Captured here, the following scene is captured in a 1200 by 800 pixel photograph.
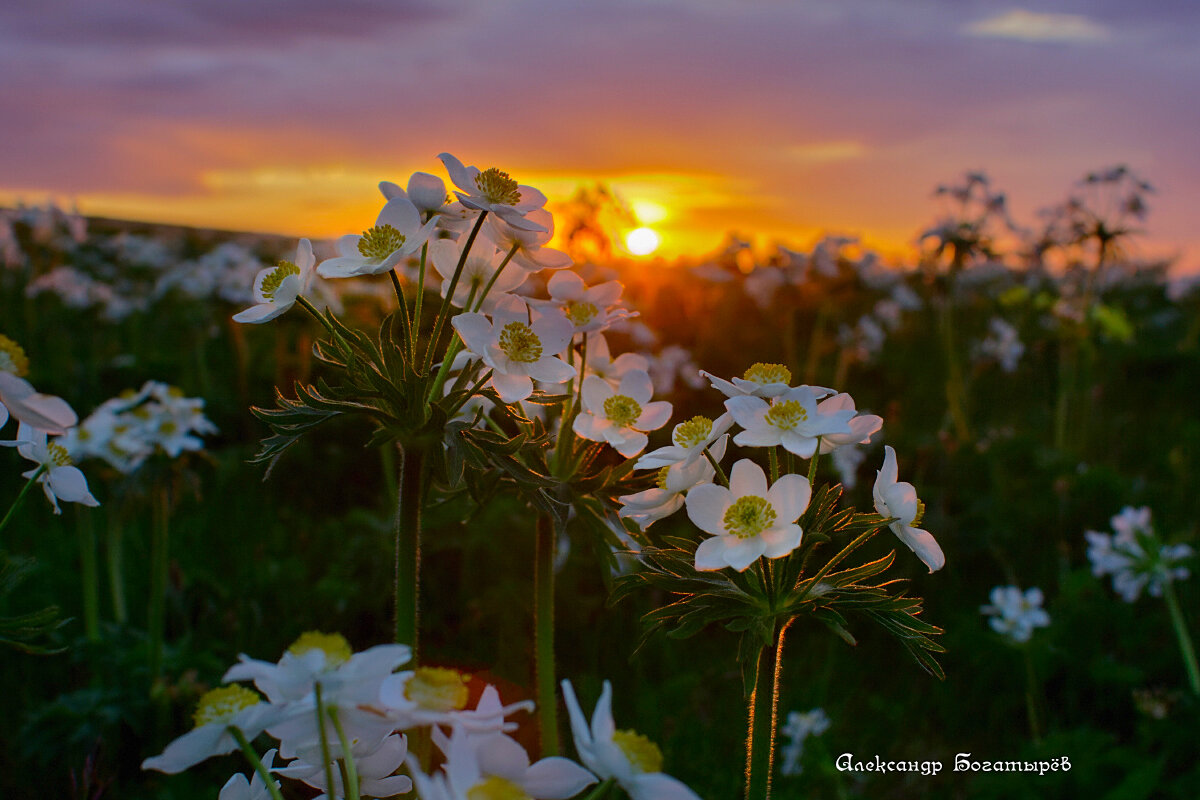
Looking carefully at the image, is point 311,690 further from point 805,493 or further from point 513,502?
point 513,502

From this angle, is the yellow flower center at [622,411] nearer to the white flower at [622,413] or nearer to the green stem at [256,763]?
the white flower at [622,413]

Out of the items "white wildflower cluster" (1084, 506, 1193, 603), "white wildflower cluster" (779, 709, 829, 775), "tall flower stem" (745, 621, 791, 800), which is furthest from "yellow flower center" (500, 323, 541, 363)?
"white wildflower cluster" (1084, 506, 1193, 603)

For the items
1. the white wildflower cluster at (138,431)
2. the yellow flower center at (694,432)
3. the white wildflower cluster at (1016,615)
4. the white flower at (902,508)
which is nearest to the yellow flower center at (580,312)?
the yellow flower center at (694,432)

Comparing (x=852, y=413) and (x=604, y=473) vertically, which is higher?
(x=852, y=413)

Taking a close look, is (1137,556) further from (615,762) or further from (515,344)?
(615,762)

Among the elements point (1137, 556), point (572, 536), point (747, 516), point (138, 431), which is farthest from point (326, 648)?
point (1137, 556)

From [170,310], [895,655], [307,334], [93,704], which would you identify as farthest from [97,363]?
[895,655]
